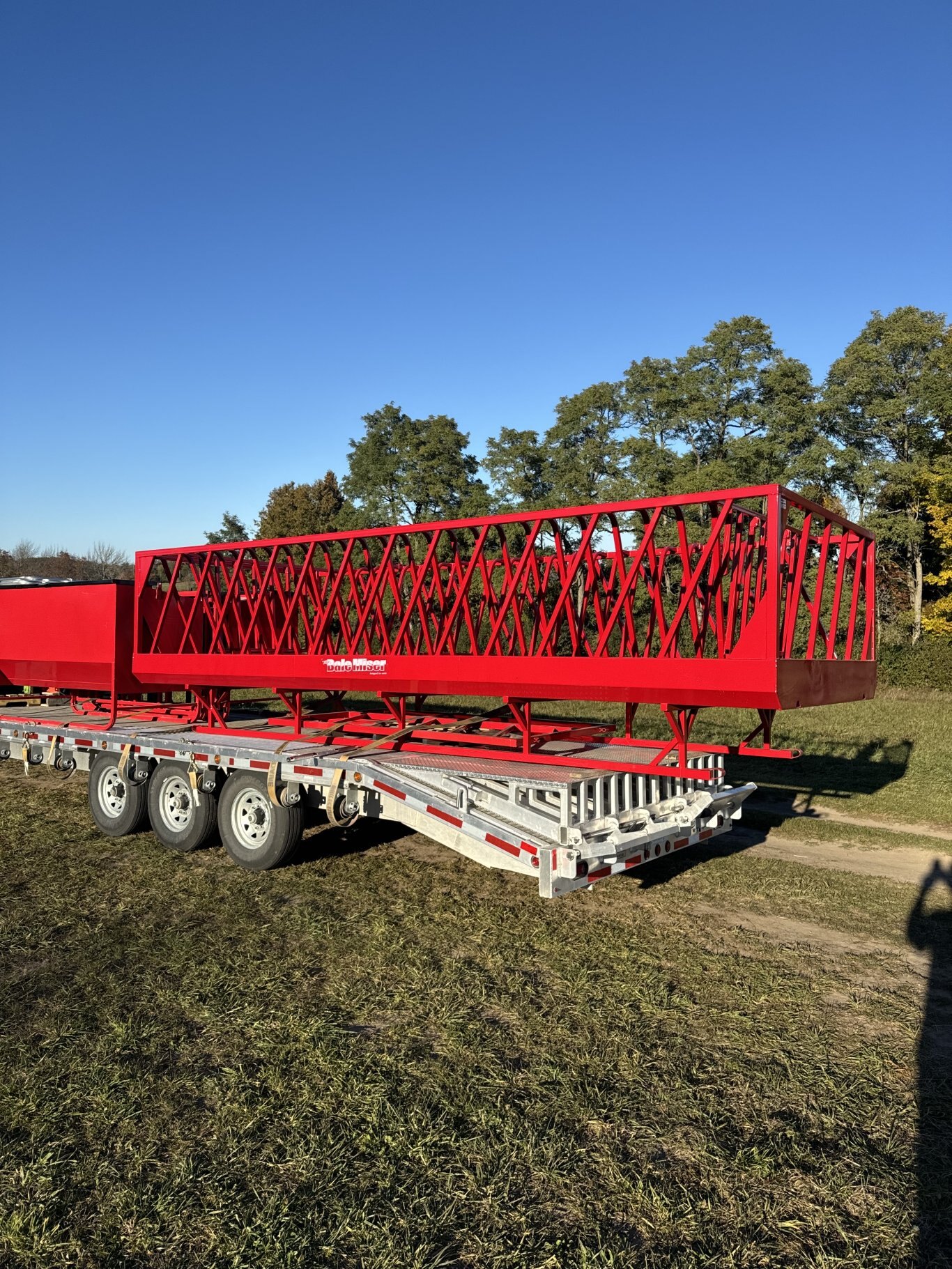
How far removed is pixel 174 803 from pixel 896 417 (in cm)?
3175

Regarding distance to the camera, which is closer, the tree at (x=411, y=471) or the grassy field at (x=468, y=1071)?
the grassy field at (x=468, y=1071)

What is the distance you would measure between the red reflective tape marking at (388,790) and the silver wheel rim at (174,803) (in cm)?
269

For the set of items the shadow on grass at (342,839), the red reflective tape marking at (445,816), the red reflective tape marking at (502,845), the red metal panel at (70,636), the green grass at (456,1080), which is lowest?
the green grass at (456,1080)

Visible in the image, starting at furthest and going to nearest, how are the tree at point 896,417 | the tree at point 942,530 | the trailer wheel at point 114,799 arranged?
the tree at point 896,417 → the tree at point 942,530 → the trailer wheel at point 114,799

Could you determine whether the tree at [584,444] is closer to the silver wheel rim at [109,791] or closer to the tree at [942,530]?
the tree at [942,530]

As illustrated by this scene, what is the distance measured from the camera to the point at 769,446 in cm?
3284

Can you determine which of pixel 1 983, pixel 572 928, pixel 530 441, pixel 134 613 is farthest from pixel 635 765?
pixel 530 441

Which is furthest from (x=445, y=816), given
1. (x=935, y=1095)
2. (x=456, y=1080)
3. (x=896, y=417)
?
(x=896, y=417)

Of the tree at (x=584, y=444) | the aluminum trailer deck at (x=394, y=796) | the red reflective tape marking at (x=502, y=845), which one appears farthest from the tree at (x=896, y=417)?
the red reflective tape marking at (x=502, y=845)

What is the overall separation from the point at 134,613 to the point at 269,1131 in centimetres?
693

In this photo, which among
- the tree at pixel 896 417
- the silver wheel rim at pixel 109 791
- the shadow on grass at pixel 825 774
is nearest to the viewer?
the silver wheel rim at pixel 109 791

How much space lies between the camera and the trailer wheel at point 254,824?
727 centimetres

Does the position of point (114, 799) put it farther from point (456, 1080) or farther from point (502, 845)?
A: point (456, 1080)

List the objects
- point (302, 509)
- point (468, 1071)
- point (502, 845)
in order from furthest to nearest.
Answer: point (302, 509)
point (502, 845)
point (468, 1071)
